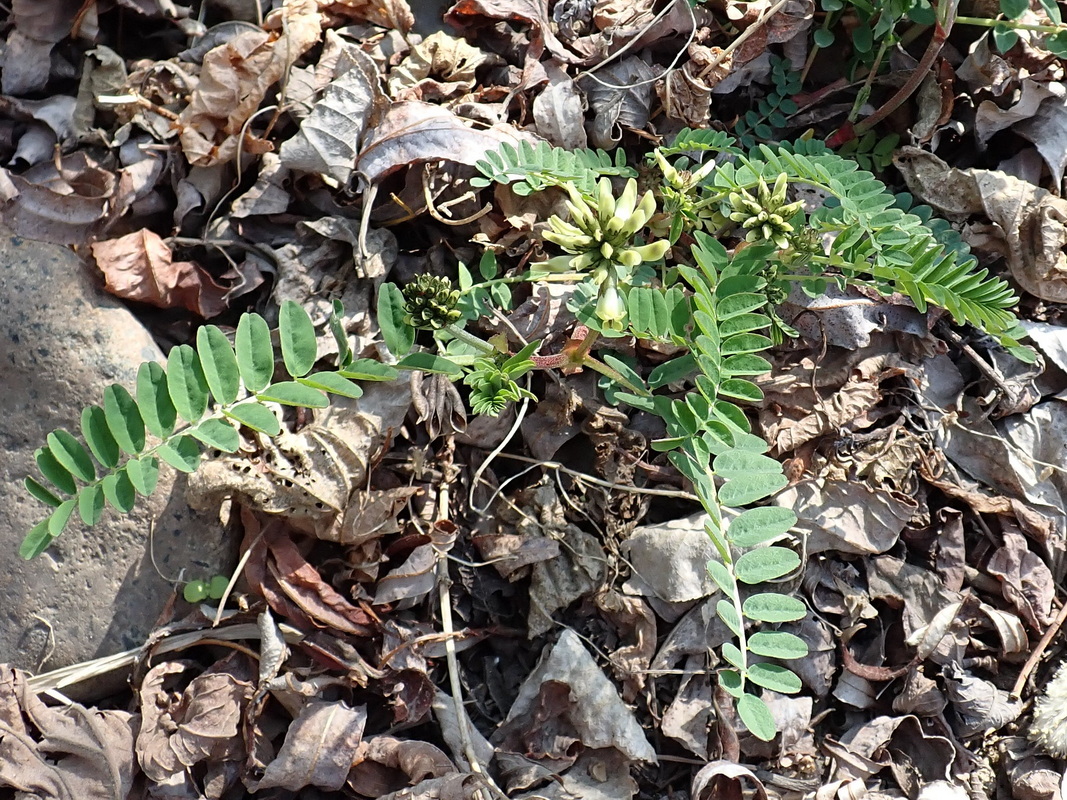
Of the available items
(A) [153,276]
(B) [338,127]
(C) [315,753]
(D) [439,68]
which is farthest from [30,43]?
(C) [315,753]

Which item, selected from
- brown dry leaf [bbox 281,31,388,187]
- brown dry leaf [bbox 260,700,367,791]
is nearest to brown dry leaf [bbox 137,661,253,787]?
brown dry leaf [bbox 260,700,367,791]

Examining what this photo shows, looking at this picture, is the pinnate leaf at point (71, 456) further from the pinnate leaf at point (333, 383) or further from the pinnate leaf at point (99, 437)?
the pinnate leaf at point (333, 383)

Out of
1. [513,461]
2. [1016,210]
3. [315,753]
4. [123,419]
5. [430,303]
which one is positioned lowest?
[315,753]

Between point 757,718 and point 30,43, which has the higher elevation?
point 30,43

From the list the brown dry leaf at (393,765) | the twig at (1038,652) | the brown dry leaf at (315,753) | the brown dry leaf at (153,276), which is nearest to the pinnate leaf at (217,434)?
the brown dry leaf at (153,276)

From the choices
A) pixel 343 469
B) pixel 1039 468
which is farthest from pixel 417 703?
pixel 1039 468

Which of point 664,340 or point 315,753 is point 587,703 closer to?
point 315,753

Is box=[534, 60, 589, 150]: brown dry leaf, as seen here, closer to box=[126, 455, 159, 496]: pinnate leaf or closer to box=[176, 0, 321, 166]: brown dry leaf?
box=[176, 0, 321, 166]: brown dry leaf

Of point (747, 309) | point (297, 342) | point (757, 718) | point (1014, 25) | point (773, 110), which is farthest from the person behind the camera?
point (773, 110)

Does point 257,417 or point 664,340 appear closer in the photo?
point 257,417
